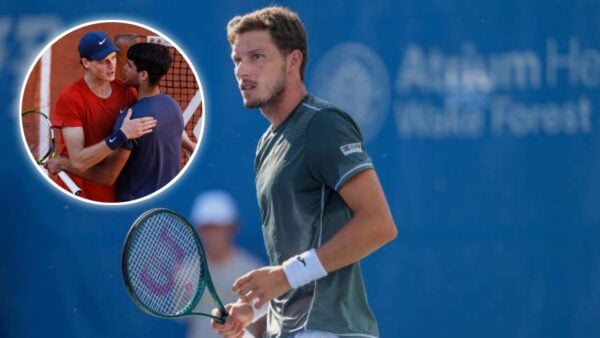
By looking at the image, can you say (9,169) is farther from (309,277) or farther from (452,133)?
(309,277)

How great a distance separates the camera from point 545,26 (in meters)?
4.97

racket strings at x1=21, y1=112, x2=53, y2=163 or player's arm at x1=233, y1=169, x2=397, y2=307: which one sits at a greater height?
racket strings at x1=21, y1=112, x2=53, y2=163

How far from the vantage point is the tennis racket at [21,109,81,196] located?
16.4 ft

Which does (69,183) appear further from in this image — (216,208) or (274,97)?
(274,97)

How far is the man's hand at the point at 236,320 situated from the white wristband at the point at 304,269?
0.85ft

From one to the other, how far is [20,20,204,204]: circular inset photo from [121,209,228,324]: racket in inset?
1.47 meters

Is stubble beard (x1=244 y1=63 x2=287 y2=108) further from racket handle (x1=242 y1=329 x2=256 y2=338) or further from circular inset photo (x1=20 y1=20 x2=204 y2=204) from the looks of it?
circular inset photo (x1=20 y1=20 x2=204 y2=204)

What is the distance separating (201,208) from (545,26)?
1.66 metres

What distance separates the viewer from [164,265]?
3484 millimetres

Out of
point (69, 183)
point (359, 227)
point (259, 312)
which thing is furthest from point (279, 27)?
point (69, 183)

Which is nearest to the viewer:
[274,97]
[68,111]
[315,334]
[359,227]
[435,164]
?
[359,227]

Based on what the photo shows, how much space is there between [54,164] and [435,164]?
1635 mm

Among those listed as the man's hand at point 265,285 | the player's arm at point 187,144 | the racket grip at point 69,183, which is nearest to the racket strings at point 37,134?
the racket grip at point 69,183

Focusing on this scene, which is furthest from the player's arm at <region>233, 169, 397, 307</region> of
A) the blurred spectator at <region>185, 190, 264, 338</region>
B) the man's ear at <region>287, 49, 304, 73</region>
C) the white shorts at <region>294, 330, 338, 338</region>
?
the blurred spectator at <region>185, 190, 264, 338</region>
